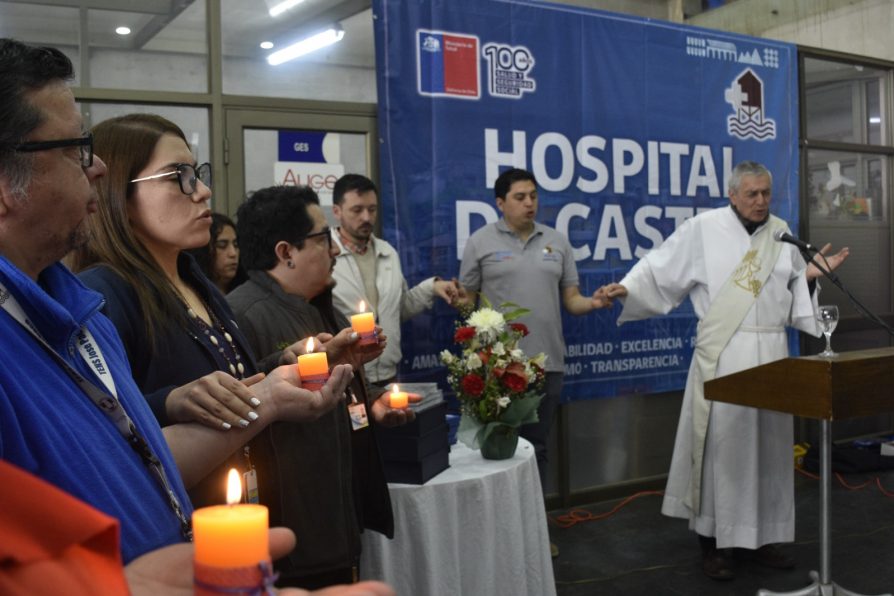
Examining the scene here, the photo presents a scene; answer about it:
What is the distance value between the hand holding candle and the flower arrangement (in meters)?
2.11

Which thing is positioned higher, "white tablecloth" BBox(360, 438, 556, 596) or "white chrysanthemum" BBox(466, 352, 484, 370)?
"white chrysanthemum" BBox(466, 352, 484, 370)

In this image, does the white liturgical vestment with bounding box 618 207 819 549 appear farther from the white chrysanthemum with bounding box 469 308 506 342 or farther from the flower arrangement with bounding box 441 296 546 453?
the white chrysanthemum with bounding box 469 308 506 342

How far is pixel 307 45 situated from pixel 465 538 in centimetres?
293

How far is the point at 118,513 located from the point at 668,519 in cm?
438

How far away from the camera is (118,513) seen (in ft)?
3.24

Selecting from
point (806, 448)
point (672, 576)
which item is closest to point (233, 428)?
point (672, 576)

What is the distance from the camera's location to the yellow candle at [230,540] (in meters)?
0.65

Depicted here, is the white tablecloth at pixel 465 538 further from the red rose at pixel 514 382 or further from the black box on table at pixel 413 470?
the red rose at pixel 514 382

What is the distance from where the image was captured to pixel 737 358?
402 cm

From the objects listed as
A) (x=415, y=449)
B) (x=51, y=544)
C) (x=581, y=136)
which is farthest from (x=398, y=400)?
(x=581, y=136)

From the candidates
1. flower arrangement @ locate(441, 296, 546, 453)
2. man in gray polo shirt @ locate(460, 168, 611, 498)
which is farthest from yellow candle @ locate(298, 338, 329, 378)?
man in gray polo shirt @ locate(460, 168, 611, 498)

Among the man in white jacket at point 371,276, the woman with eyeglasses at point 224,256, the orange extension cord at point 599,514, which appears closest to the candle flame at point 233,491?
the woman with eyeglasses at point 224,256

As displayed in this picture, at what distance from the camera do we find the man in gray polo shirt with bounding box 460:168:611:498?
14.5 ft

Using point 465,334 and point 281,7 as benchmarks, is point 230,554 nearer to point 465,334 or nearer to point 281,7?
point 465,334
